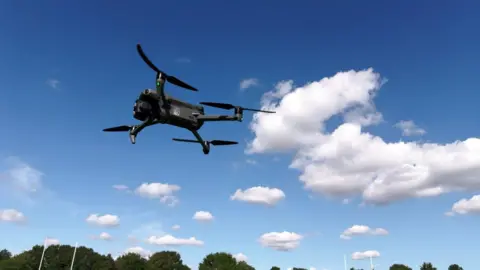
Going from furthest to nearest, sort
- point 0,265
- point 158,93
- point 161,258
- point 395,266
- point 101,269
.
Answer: point 395,266, point 161,258, point 101,269, point 0,265, point 158,93

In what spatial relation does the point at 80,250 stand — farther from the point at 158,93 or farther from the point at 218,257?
the point at 158,93

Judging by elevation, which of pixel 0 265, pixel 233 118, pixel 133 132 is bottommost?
pixel 0 265

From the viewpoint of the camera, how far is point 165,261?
15075 cm

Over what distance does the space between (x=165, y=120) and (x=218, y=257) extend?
139m

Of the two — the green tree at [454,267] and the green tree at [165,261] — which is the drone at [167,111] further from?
the green tree at [454,267]

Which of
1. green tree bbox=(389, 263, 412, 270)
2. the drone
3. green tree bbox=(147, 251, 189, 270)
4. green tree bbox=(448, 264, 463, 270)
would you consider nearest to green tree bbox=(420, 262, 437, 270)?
green tree bbox=(389, 263, 412, 270)

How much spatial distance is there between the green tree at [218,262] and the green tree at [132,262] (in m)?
23.1

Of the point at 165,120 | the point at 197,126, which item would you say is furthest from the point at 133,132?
the point at 197,126

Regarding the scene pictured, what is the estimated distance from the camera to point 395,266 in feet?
577

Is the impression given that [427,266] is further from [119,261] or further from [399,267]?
[119,261]

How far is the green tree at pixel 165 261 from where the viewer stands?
148375 mm

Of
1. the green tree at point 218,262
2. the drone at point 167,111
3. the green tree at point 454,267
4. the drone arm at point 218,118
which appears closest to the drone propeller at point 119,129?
the drone at point 167,111

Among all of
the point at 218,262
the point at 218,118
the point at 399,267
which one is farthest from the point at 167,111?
the point at 399,267

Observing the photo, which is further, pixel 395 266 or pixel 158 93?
pixel 395 266
